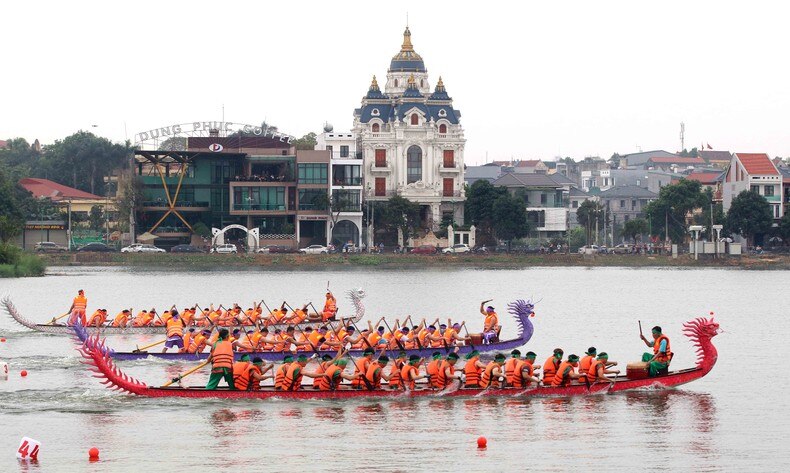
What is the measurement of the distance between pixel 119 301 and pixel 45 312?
327 inches

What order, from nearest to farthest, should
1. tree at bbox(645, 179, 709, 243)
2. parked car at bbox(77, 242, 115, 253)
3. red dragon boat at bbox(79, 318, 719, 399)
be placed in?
red dragon boat at bbox(79, 318, 719, 399)
parked car at bbox(77, 242, 115, 253)
tree at bbox(645, 179, 709, 243)

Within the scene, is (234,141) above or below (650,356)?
above

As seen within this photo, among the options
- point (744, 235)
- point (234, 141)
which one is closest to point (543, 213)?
point (744, 235)

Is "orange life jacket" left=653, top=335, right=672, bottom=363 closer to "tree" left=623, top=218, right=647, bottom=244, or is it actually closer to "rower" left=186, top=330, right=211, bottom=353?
"rower" left=186, top=330, right=211, bottom=353

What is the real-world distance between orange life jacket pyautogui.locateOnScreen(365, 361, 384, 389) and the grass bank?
207 feet

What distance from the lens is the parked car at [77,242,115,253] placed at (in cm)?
9475

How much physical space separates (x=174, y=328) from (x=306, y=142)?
8835 cm

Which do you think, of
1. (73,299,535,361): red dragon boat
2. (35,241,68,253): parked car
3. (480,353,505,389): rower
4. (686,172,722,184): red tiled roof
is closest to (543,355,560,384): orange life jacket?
(480,353,505,389): rower

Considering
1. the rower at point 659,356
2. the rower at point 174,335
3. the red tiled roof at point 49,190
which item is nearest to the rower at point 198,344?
the rower at point 174,335

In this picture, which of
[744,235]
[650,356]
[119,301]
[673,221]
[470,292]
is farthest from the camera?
[673,221]

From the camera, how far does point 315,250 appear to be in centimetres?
9481

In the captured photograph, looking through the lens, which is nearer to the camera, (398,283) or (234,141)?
(398,283)

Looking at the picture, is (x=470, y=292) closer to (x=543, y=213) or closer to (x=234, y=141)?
(x=234, y=141)

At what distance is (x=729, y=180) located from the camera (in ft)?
359
